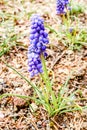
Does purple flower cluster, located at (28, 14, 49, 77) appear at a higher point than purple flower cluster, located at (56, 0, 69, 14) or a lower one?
lower

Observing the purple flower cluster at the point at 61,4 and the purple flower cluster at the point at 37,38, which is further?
the purple flower cluster at the point at 61,4

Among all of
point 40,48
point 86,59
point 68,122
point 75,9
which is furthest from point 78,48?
point 40,48

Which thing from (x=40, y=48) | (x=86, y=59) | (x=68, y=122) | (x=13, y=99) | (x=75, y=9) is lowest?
(x=68, y=122)

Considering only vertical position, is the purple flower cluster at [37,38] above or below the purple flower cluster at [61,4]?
below

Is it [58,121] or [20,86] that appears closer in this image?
[58,121]

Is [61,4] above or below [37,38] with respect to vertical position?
above

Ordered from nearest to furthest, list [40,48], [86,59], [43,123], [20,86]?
[40,48], [43,123], [20,86], [86,59]

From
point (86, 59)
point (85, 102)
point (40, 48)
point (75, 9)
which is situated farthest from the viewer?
point (75, 9)

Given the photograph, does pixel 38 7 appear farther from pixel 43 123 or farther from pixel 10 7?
pixel 43 123

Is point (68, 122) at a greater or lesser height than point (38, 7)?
lesser

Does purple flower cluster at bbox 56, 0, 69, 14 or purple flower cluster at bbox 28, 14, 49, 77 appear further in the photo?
purple flower cluster at bbox 56, 0, 69, 14

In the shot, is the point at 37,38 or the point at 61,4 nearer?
the point at 37,38
